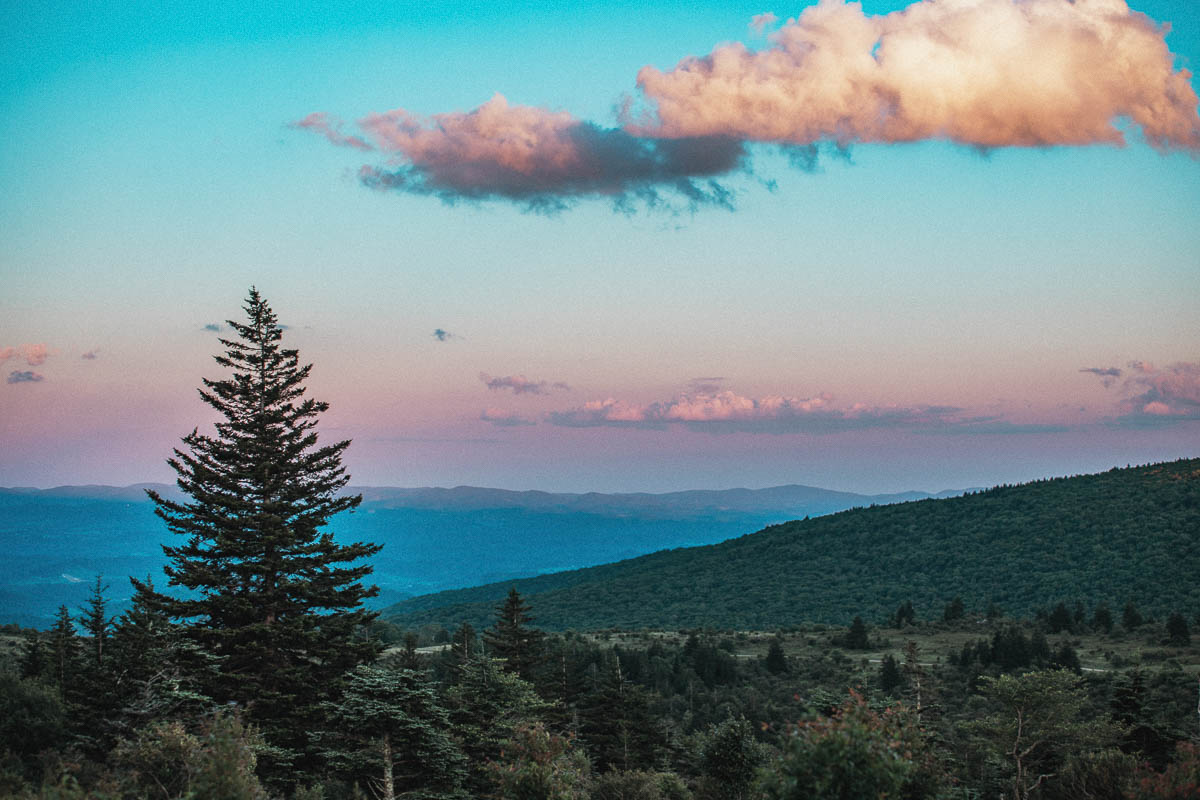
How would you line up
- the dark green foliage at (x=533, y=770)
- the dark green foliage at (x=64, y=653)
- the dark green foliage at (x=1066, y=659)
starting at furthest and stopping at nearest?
the dark green foliage at (x=1066, y=659) → the dark green foliage at (x=64, y=653) → the dark green foliage at (x=533, y=770)

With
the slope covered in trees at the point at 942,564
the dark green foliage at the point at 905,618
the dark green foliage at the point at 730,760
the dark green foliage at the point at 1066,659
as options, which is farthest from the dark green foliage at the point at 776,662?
the dark green foliage at the point at 730,760

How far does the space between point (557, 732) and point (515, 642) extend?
689 inches

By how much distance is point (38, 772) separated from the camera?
27438 mm

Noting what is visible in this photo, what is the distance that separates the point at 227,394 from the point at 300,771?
1357cm

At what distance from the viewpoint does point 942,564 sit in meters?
124

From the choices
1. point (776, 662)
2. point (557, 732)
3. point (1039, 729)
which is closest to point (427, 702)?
point (557, 732)

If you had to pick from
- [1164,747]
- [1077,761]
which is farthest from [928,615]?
[1077,761]

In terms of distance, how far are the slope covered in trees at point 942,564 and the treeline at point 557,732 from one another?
37669mm

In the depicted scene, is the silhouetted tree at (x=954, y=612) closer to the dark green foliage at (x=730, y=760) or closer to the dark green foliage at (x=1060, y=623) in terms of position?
the dark green foliage at (x=1060, y=623)

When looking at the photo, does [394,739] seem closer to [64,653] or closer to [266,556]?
[266,556]

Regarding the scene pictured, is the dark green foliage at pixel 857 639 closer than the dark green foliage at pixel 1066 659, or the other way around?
the dark green foliage at pixel 1066 659

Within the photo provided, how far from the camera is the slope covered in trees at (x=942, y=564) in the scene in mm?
99938

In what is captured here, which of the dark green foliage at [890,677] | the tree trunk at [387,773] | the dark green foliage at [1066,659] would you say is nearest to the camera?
the tree trunk at [387,773]

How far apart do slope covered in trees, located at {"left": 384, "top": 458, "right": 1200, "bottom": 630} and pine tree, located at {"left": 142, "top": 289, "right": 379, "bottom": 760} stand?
8529cm
